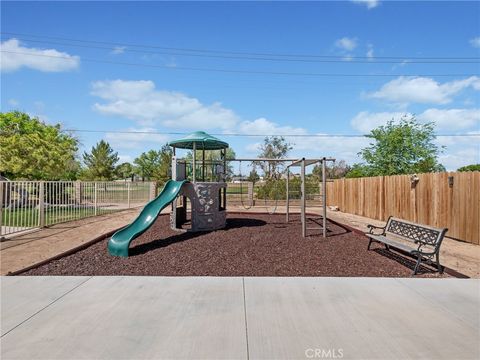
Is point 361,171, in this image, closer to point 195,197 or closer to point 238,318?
point 195,197

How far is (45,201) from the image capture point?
11.2 metres

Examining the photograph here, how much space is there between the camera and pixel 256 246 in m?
7.83

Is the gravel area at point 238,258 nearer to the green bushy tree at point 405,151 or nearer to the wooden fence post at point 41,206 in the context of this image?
the wooden fence post at point 41,206

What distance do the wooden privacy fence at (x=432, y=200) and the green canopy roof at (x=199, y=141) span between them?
7011 mm

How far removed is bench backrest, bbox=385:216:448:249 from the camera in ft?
19.5

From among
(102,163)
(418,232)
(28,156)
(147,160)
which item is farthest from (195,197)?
(147,160)

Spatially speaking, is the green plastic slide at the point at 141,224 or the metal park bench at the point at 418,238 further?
the green plastic slide at the point at 141,224

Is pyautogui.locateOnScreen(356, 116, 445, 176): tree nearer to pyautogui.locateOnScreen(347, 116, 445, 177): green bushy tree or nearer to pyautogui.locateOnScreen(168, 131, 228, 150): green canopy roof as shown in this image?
pyautogui.locateOnScreen(347, 116, 445, 177): green bushy tree

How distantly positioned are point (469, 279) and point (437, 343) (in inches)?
114

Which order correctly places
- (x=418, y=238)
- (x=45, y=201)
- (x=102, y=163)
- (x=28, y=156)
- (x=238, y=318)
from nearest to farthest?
(x=238, y=318) → (x=418, y=238) → (x=45, y=201) → (x=28, y=156) → (x=102, y=163)

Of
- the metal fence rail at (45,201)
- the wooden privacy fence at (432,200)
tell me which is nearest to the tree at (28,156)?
the metal fence rail at (45,201)

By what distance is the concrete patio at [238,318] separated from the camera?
305cm

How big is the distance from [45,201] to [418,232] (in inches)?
447

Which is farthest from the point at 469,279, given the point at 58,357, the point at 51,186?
the point at 51,186
